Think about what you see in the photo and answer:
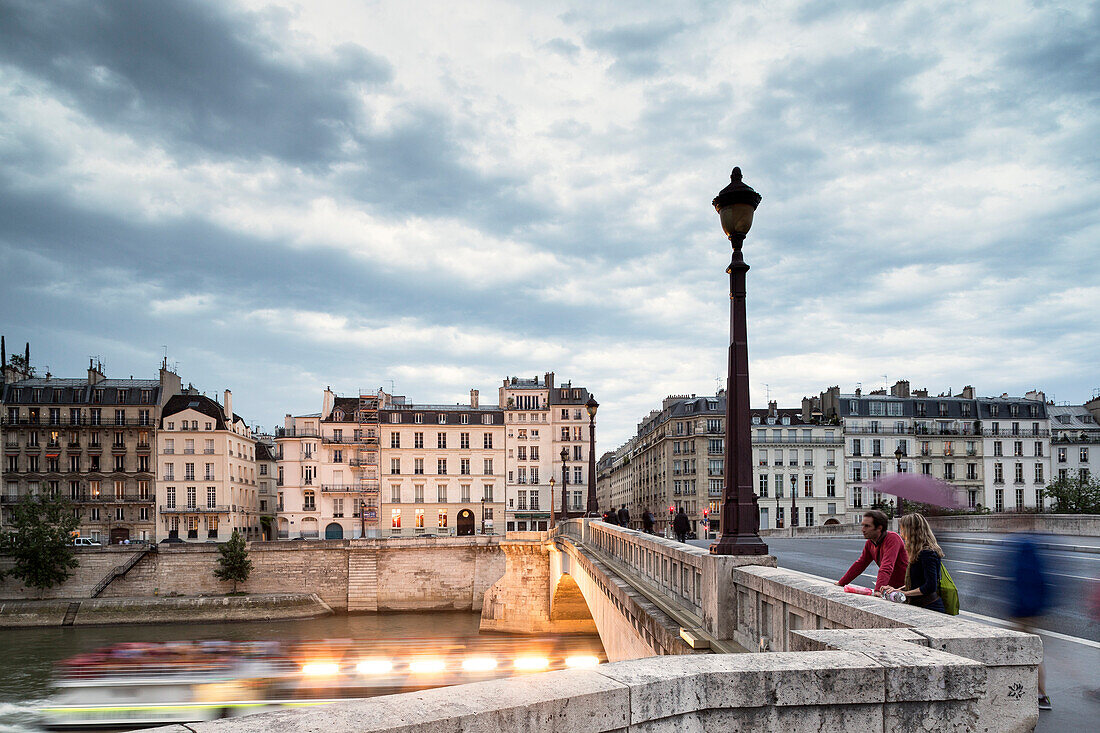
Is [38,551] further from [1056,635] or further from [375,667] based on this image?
[1056,635]

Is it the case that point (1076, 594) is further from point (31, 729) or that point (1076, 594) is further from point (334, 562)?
point (334, 562)

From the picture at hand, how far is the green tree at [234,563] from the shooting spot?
176 ft

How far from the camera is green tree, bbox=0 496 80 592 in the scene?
172ft

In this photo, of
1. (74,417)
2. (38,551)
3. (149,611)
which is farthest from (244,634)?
(74,417)

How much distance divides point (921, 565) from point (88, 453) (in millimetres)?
73343

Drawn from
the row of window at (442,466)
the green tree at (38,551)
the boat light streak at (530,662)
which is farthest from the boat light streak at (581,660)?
the green tree at (38,551)

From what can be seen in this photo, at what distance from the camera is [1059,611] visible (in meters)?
10.5

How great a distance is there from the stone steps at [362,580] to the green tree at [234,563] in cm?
698

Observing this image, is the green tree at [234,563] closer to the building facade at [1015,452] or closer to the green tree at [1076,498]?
the green tree at [1076,498]

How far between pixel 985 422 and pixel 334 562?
194ft

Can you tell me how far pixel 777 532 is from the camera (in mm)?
51406

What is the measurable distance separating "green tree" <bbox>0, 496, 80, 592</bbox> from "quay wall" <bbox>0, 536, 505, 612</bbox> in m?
1.40

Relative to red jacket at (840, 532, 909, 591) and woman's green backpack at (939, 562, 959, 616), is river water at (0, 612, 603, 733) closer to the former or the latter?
red jacket at (840, 532, 909, 591)

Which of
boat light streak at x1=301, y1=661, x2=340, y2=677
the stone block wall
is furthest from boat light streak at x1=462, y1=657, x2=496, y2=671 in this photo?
the stone block wall
